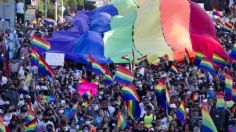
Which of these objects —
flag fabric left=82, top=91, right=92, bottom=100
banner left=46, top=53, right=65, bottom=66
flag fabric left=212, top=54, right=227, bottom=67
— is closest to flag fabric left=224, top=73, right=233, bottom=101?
flag fabric left=82, top=91, right=92, bottom=100

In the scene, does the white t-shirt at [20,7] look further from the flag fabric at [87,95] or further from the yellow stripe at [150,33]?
the flag fabric at [87,95]

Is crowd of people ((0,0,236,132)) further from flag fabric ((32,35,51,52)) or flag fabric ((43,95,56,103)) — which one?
flag fabric ((32,35,51,52))

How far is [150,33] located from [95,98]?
40.1 feet

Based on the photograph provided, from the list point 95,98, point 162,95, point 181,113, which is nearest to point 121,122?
point 181,113

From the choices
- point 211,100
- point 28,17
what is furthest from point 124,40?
point 28,17

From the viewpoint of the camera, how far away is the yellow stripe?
30.9 meters

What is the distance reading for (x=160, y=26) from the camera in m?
33.2

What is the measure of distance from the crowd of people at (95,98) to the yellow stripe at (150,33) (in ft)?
4.14

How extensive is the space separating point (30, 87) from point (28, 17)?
32037mm

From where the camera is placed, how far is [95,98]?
70.0ft

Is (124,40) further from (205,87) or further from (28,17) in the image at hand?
(28,17)

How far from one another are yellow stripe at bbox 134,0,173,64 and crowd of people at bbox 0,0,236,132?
4.14 feet

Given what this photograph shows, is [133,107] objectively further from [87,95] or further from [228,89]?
[228,89]

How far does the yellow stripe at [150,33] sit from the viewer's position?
3092 cm
